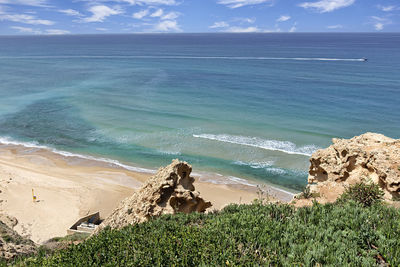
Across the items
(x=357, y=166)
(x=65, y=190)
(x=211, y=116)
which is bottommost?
(x=65, y=190)

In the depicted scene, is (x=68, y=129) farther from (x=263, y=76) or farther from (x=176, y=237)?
(x=263, y=76)

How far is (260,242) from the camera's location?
6.68 m

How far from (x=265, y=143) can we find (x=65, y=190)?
18004mm

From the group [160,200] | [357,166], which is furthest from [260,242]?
[357,166]

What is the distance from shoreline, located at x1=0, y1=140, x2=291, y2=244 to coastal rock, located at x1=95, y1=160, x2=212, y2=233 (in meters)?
6.38

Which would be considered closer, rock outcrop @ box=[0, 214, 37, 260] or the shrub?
rock outcrop @ box=[0, 214, 37, 260]

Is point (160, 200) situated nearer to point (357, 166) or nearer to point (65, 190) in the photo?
point (357, 166)

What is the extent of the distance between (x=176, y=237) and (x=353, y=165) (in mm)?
8896

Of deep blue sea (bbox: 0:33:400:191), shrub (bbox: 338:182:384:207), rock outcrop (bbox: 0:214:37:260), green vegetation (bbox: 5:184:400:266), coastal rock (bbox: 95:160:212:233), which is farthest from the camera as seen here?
deep blue sea (bbox: 0:33:400:191)

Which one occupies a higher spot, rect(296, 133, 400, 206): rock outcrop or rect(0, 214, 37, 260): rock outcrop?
rect(296, 133, 400, 206): rock outcrop

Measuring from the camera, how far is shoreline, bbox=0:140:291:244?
1883 centimetres

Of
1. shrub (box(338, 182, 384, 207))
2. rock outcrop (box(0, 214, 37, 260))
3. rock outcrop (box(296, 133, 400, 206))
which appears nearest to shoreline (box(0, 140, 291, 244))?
rock outcrop (box(296, 133, 400, 206))

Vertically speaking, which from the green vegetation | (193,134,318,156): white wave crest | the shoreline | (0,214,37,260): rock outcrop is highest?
the green vegetation

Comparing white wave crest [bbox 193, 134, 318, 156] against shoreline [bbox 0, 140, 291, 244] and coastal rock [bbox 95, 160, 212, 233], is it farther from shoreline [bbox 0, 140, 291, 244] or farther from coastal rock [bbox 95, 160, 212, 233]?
coastal rock [bbox 95, 160, 212, 233]
